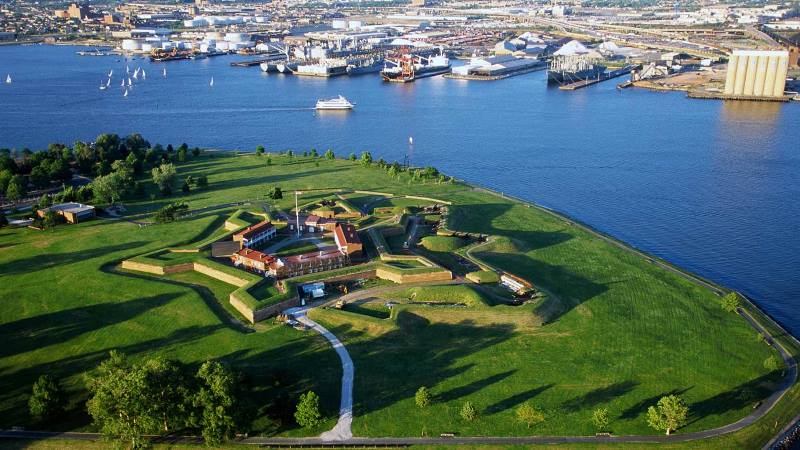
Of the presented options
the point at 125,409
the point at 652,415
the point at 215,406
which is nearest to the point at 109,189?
the point at 125,409

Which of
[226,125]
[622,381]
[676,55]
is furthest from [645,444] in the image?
[676,55]

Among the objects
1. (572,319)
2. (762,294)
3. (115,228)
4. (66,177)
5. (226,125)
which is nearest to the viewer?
(572,319)

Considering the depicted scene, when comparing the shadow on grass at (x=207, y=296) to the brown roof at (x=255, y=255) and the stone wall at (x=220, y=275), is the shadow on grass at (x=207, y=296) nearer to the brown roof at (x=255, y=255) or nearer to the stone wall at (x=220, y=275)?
the stone wall at (x=220, y=275)

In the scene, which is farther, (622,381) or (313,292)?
(313,292)

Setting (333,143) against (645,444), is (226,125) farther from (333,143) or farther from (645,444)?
(645,444)

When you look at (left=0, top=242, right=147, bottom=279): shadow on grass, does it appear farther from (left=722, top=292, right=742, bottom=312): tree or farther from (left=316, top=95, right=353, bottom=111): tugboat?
(left=316, top=95, right=353, bottom=111): tugboat

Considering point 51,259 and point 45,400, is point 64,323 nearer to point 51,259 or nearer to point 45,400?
point 45,400
